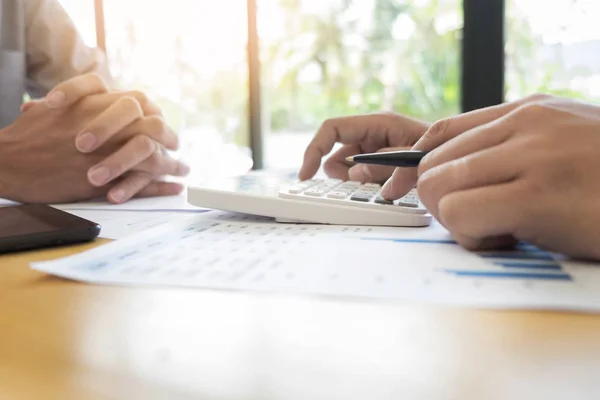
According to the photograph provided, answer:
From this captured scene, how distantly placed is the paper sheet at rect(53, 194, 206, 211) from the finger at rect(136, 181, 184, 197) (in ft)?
0.05

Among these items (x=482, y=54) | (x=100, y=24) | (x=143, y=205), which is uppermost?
(x=100, y=24)

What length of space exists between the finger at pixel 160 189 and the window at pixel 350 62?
1.16 meters

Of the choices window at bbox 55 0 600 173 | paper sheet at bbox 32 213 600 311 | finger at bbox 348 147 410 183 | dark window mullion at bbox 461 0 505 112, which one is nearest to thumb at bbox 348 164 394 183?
finger at bbox 348 147 410 183

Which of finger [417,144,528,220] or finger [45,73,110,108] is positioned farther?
finger [45,73,110,108]

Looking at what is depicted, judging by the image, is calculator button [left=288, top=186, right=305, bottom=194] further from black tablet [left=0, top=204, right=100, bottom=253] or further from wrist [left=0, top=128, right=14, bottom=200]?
wrist [left=0, top=128, right=14, bottom=200]

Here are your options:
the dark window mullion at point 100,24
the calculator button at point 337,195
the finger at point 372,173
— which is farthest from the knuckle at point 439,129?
the dark window mullion at point 100,24

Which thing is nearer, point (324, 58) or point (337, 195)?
point (337, 195)

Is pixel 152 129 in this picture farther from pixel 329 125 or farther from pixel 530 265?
pixel 530 265

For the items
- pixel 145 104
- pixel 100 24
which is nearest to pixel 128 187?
pixel 145 104

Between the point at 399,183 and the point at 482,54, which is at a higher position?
the point at 482,54

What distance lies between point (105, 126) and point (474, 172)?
51cm

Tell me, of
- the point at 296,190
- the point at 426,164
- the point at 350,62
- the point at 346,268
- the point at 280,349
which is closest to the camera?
the point at 280,349

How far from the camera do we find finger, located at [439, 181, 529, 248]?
36cm

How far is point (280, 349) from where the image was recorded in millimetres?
222
